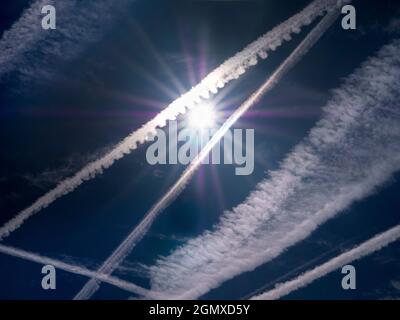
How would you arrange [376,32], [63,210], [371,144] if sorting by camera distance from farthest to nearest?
[63,210], [371,144], [376,32]

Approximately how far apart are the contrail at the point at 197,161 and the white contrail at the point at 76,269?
4cm

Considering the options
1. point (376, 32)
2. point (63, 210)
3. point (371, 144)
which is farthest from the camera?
point (63, 210)

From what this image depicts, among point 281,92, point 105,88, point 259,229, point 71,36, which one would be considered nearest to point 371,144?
point 281,92

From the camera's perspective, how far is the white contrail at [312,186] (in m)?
1.33

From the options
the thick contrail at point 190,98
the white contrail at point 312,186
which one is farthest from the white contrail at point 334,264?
the thick contrail at point 190,98

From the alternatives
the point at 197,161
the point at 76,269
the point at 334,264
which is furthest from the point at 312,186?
the point at 76,269

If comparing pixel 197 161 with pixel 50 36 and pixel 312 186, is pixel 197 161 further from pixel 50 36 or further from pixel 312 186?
pixel 50 36

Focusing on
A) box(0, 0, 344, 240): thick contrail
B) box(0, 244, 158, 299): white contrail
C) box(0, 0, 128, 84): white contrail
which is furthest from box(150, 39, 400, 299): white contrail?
box(0, 0, 128, 84): white contrail

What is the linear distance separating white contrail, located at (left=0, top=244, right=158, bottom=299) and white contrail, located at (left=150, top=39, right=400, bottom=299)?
0.09 meters

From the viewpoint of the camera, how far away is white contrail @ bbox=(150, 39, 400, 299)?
4.38ft

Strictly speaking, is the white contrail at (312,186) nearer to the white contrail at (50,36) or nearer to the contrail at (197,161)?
the contrail at (197,161)
